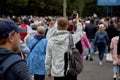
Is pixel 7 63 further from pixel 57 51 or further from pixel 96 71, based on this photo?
pixel 96 71

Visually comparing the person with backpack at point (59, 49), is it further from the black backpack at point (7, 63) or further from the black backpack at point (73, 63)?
the black backpack at point (7, 63)

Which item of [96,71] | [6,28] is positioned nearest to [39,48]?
[6,28]

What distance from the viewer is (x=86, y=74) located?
14484 mm

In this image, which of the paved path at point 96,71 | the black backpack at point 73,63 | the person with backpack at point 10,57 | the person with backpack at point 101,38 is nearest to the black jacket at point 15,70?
the person with backpack at point 10,57

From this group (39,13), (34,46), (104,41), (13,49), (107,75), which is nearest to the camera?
(13,49)

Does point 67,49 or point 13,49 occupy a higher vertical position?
point 13,49

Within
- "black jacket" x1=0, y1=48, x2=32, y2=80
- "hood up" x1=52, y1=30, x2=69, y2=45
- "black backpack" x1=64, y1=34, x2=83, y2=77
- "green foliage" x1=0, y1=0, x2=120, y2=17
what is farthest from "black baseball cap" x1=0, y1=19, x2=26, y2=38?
"green foliage" x1=0, y1=0, x2=120, y2=17

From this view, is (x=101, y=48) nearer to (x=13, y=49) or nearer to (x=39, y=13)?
(x=13, y=49)

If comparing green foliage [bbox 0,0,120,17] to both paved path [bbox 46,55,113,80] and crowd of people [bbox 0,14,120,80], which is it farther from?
crowd of people [bbox 0,14,120,80]

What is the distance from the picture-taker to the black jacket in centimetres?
332

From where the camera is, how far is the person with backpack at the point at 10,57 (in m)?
3.33

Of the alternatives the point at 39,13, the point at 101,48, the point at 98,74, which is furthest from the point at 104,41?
the point at 39,13

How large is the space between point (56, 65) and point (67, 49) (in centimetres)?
35

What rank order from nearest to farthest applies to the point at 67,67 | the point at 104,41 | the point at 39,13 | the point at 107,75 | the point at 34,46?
1. the point at 67,67
2. the point at 34,46
3. the point at 107,75
4. the point at 104,41
5. the point at 39,13
